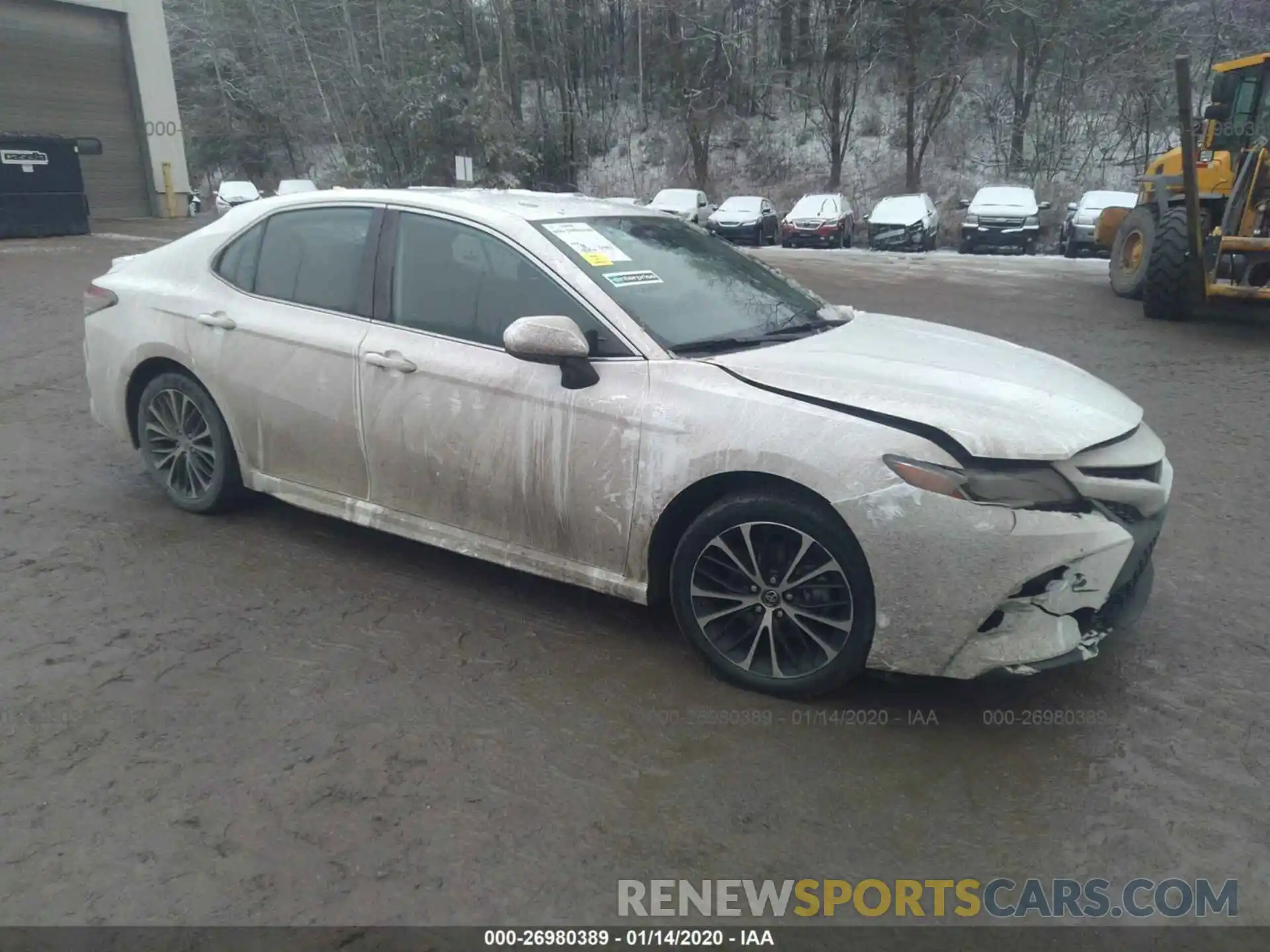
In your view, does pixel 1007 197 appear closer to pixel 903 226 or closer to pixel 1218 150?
pixel 903 226

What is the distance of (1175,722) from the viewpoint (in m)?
3.12

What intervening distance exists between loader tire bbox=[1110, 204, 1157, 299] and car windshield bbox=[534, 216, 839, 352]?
10.3 m

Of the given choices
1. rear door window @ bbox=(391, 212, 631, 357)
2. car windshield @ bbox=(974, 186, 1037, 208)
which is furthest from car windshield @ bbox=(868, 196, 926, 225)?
rear door window @ bbox=(391, 212, 631, 357)

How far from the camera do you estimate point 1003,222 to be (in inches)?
883

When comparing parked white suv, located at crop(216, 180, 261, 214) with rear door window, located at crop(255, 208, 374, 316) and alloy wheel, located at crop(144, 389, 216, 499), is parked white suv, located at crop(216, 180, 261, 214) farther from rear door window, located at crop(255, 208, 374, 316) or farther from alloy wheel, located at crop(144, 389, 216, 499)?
rear door window, located at crop(255, 208, 374, 316)

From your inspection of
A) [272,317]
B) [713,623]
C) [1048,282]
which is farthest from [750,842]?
[1048,282]

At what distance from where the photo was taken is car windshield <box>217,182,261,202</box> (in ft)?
102

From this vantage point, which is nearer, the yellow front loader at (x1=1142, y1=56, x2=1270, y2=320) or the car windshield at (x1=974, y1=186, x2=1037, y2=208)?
the yellow front loader at (x1=1142, y1=56, x2=1270, y2=320)

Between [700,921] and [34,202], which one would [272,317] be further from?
[34,202]

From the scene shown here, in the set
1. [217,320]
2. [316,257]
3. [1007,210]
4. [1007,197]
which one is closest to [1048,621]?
[316,257]

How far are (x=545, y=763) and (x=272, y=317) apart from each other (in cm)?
249

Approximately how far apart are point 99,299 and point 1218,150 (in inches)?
490

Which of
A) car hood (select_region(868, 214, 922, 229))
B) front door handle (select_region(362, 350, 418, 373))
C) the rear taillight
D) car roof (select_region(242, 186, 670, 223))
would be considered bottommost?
car hood (select_region(868, 214, 922, 229))

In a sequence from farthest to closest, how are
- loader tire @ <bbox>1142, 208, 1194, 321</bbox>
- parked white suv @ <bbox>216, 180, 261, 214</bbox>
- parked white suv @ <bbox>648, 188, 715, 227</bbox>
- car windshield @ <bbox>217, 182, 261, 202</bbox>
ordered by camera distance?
car windshield @ <bbox>217, 182, 261, 202</bbox> → parked white suv @ <bbox>216, 180, 261, 214</bbox> → parked white suv @ <bbox>648, 188, 715, 227</bbox> → loader tire @ <bbox>1142, 208, 1194, 321</bbox>
